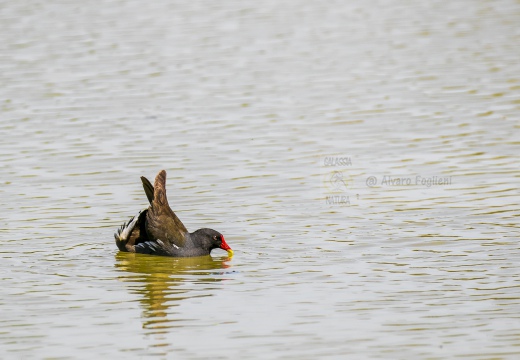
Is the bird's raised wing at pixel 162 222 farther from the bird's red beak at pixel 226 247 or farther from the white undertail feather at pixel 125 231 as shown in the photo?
the bird's red beak at pixel 226 247

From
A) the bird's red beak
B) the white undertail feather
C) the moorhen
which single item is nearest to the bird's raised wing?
the moorhen

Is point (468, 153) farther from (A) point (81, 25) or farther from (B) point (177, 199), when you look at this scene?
(A) point (81, 25)

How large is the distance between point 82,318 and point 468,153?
8.36m

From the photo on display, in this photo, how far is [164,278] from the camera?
12.1m

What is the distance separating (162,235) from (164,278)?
38.7 inches

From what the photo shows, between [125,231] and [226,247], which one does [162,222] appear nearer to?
[125,231]

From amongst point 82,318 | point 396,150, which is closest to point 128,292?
point 82,318

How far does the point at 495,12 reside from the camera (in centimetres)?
3103

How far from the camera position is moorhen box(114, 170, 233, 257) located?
42.6ft

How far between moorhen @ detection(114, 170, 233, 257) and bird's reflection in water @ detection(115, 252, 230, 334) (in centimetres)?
10

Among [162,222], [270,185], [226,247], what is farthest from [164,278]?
[270,185]

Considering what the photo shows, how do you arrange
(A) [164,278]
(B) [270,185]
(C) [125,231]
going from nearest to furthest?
1. (A) [164,278]
2. (C) [125,231]
3. (B) [270,185]

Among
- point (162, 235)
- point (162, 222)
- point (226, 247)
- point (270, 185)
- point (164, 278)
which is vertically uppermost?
point (270, 185)

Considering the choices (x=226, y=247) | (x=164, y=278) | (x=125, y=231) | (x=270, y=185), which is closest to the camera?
(x=164, y=278)
